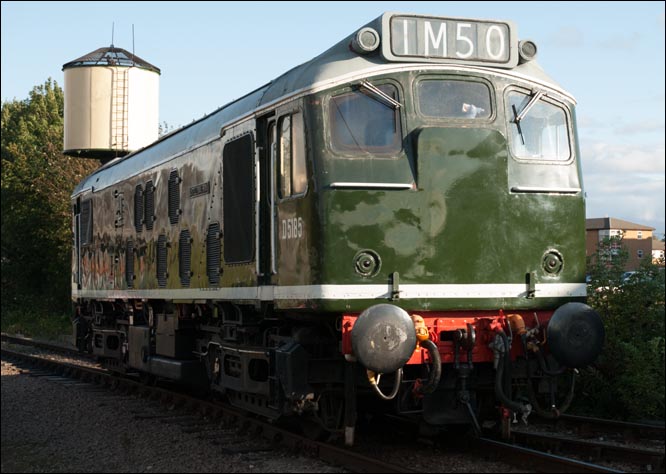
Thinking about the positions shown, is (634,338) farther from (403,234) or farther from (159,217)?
(159,217)

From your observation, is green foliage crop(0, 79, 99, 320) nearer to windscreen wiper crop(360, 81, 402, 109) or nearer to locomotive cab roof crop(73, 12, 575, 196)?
locomotive cab roof crop(73, 12, 575, 196)

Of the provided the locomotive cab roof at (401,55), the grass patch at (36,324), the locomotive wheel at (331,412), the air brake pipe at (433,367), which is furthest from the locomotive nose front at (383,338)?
the grass patch at (36,324)

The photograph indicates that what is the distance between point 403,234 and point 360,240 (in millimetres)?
408

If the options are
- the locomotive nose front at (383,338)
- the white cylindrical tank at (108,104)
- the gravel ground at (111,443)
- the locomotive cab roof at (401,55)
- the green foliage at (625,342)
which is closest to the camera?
the locomotive nose front at (383,338)

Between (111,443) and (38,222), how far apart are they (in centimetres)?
2644

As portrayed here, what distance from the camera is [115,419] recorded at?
12.0m

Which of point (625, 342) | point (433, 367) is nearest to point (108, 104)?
point (625, 342)

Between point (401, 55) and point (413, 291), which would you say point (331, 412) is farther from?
point (401, 55)

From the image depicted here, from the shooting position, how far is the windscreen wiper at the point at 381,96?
8.76 metres

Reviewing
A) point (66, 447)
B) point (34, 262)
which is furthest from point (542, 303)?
point (34, 262)

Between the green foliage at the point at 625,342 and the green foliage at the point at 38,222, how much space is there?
23.6 m

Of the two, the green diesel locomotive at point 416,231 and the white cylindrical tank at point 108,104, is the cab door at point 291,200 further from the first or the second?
the white cylindrical tank at point 108,104

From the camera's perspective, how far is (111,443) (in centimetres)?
1012

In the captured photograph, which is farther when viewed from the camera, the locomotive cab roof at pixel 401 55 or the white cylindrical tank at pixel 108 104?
the white cylindrical tank at pixel 108 104
